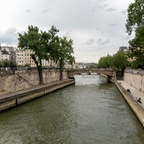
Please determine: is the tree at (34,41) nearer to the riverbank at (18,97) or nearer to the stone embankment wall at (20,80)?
the stone embankment wall at (20,80)

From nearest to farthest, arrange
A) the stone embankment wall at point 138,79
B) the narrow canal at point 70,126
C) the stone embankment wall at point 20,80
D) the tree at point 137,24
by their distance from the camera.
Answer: the narrow canal at point 70,126, the tree at point 137,24, the stone embankment wall at point 20,80, the stone embankment wall at point 138,79

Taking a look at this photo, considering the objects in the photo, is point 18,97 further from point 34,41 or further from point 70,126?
point 34,41

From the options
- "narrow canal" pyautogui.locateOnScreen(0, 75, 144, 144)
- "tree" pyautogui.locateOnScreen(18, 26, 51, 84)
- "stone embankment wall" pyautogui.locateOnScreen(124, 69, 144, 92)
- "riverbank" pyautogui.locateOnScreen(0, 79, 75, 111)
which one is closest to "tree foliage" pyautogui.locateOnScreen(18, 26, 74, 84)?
"tree" pyautogui.locateOnScreen(18, 26, 51, 84)

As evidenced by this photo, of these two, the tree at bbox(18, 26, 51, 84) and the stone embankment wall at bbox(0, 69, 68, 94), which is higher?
the tree at bbox(18, 26, 51, 84)

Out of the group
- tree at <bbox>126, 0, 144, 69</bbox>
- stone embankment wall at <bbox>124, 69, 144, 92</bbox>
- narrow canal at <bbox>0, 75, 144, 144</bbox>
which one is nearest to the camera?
narrow canal at <bbox>0, 75, 144, 144</bbox>

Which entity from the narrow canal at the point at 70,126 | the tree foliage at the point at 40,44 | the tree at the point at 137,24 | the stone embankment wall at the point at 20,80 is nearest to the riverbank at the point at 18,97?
the narrow canal at the point at 70,126

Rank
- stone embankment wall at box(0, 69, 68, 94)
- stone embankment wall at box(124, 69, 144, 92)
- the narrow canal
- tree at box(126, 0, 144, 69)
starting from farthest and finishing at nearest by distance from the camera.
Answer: stone embankment wall at box(124, 69, 144, 92) → stone embankment wall at box(0, 69, 68, 94) → tree at box(126, 0, 144, 69) → the narrow canal

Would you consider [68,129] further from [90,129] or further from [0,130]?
[0,130]

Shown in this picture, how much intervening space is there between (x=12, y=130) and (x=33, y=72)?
23345 mm

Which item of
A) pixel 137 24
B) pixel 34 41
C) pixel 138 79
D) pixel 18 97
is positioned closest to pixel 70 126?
pixel 18 97

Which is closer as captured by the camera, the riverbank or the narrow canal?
the narrow canal

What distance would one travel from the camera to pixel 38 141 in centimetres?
1276

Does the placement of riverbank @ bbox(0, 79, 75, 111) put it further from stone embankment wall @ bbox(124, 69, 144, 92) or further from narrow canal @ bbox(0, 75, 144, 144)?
stone embankment wall @ bbox(124, 69, 144, 92)

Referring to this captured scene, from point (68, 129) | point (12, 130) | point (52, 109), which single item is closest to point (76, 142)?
point (68, 129)
